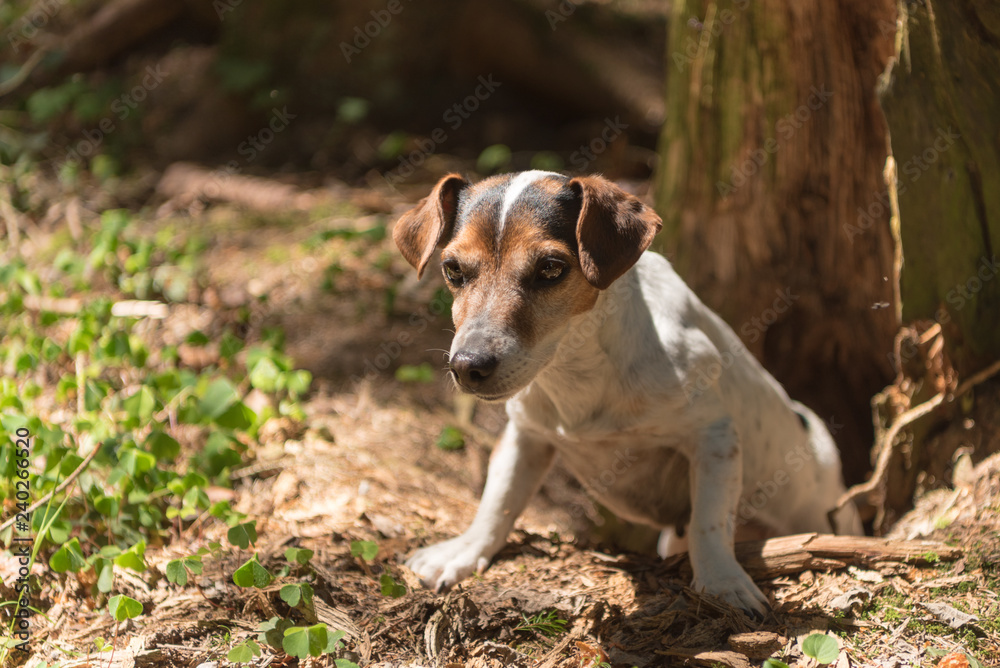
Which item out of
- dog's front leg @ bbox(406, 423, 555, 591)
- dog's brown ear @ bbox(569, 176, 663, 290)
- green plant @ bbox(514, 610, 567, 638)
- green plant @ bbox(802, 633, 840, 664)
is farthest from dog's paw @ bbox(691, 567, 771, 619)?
dog's brown ear @ bbox(569, 176, 663, 290)

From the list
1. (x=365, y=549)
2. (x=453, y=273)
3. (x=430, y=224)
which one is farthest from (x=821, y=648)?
(x=430, y=224)

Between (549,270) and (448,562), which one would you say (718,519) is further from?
(549,270)

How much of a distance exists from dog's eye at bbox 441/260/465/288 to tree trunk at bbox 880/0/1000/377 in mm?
2363

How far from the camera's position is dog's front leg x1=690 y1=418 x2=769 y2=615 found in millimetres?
3324

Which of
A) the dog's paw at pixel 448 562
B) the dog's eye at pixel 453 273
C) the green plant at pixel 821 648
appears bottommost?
the dog's paw at pixel 448 562

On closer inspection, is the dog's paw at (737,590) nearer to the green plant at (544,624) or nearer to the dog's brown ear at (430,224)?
the green plant at (544,624)

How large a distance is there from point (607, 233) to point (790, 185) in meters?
2.45

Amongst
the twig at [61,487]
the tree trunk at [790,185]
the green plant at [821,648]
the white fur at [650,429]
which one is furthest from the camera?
the tree trunk at [790,185]

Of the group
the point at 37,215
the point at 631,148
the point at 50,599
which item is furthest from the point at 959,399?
the point at 37,215

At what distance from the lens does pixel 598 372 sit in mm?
3512

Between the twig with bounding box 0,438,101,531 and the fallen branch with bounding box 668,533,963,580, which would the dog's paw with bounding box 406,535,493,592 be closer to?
the fallen branch with bounding box 668,533,963,580

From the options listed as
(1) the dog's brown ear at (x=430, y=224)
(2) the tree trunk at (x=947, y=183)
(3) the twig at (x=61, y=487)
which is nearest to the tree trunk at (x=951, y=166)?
(2) the tree trunk at (x=947, y=183)

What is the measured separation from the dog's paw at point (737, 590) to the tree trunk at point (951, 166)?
6.23ft

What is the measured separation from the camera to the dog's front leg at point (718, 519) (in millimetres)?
3324
